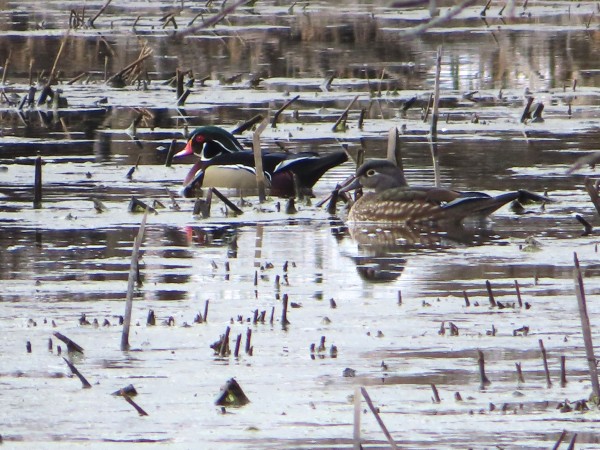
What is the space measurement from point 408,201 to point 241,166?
2.38 meters

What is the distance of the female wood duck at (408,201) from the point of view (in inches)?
414

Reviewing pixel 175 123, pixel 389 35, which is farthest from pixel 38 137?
pixel 389 35

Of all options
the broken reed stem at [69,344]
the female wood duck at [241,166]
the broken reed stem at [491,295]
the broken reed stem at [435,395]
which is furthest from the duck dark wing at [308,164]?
the broken reed stem at [435,395]

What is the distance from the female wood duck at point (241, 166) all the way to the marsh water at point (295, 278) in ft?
0.68

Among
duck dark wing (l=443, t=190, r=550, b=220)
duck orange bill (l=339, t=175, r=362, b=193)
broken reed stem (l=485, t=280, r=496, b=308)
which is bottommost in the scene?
broken reed stem (l=485, t=280, r=496, b=308)

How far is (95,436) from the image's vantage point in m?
5.51

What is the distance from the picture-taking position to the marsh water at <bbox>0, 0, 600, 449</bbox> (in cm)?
571

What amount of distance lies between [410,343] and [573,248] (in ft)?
9.32

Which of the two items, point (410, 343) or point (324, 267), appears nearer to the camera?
point (410, 343)

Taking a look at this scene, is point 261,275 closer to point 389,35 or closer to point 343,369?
point 343,369

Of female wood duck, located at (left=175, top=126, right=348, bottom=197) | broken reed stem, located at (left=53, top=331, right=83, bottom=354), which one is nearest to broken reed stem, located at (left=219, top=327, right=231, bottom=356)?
broken reed stem, located at (left=53, top=331, right=83, bottom=354)

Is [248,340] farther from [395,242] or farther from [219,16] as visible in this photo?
[395,242]

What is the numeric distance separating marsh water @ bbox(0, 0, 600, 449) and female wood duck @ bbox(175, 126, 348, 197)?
207mm

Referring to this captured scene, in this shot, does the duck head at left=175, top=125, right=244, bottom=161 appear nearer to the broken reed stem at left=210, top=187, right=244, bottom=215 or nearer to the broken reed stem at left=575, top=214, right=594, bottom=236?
the broken reed stem at left=210, top=187, right=244, bottom=215
